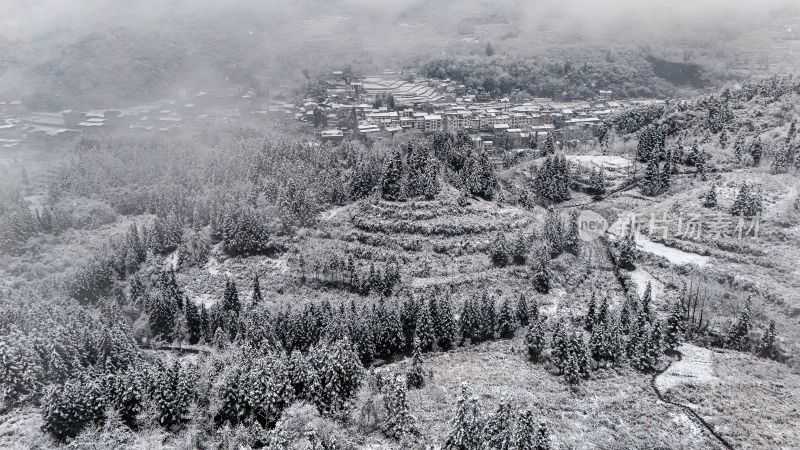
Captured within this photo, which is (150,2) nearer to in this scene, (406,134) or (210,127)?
(210,127)

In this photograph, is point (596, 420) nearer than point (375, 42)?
Yes

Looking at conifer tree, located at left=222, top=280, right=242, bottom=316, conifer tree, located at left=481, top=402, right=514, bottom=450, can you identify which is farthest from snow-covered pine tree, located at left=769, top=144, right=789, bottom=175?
conifer tree, located at left=222, top=280, right=242, bottom=316

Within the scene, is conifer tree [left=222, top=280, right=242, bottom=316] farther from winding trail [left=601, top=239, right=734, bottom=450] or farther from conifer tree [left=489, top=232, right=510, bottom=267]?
winding trail [left=601, top=239, right=734, bottom=450]

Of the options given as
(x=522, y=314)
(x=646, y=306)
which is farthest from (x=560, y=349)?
(x=646, y=306)

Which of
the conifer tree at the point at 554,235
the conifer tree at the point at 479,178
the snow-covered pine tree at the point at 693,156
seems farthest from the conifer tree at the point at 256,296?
the snow-covered pine tree at the point at 693,156

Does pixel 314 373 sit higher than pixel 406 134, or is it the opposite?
pixel 406 134

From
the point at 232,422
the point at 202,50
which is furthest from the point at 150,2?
the point at 232,422

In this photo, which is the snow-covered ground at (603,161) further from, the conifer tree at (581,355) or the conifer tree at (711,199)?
the conifer tree at (581,355)
